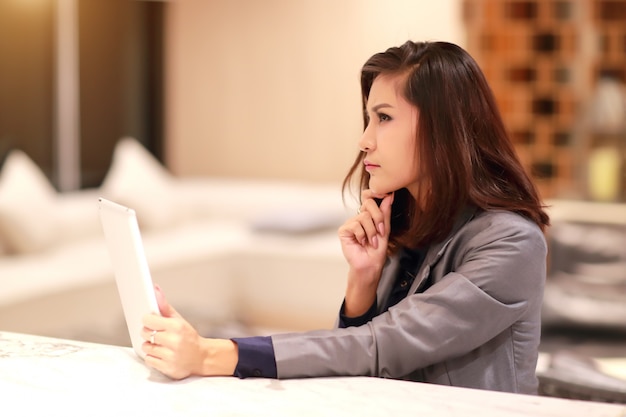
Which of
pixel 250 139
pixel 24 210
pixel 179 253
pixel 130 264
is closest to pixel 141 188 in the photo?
pixel 179 253

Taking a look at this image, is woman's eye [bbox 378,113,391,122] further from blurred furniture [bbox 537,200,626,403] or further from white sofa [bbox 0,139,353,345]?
white sofa [bbox 0,139,353,345]

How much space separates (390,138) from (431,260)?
23 cm

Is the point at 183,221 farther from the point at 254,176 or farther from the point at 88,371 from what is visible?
the point at 88,371

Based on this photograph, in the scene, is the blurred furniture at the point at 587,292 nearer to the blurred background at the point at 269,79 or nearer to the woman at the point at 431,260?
the blurred background at the point at 269,79

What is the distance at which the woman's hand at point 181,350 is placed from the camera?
1526mm

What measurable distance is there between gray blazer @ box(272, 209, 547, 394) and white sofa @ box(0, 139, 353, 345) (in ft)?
8.90

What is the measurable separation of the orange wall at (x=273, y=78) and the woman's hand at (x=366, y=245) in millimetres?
4327

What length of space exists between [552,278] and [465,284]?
9.80 ft

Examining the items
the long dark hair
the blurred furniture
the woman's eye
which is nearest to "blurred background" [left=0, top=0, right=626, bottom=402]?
the blurred furniture

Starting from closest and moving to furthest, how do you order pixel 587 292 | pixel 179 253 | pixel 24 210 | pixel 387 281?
pixel 387 281
pixel 587 292
pixel 24 210
pixel 179 253

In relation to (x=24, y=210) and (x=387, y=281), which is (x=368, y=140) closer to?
(x=387, y=281)

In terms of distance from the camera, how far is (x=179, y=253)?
17.4 ft

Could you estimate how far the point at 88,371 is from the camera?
62.7 inches

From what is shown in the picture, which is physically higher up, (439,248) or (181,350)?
(439,248)
